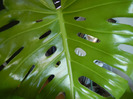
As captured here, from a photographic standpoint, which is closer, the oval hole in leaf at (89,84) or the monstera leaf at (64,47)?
the monstera leaf at (64,47)

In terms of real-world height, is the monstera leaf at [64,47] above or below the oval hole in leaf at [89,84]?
above

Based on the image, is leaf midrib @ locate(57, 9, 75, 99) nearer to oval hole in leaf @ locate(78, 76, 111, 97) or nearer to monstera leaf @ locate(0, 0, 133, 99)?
monstera leaf @ locate(0, 0, 133, 99)

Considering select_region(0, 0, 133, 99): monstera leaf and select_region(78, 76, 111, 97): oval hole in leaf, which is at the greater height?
select_region(0, 0, 133, 99): monstera leaf

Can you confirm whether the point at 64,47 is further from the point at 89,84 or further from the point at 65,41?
the point at 89,84

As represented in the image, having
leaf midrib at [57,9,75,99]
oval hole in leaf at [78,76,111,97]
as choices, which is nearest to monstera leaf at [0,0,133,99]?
leaf midrib at [57,9,75,99]

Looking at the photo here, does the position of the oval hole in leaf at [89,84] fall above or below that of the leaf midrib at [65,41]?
below

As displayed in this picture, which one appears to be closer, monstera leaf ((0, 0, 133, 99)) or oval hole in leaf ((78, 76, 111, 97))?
monstera leaf ((0, 0, 133, 99))

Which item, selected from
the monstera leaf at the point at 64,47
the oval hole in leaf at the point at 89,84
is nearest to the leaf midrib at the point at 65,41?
the monstera leaf at the point at 64,47

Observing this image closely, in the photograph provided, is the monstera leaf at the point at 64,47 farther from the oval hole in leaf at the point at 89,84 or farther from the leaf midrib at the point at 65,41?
the oval hole in leaf at the point at 89,84
